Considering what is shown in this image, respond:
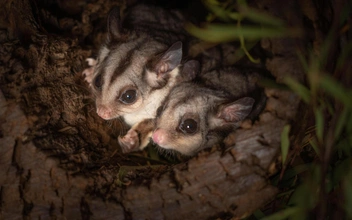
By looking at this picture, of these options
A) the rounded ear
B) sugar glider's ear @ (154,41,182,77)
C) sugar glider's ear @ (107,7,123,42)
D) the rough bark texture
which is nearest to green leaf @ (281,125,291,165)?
the rough bark texture

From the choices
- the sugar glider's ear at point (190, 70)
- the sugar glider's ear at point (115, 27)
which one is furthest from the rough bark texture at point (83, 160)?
the sugar glider's ear at point (190, 70)

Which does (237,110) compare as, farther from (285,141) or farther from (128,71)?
(128,71)

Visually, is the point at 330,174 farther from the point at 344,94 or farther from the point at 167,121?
the point at 167,121

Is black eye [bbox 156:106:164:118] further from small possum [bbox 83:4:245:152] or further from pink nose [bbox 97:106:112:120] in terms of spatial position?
pink nose [bbox 97:106:112:120]

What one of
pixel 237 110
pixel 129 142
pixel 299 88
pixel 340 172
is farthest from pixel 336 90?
pixel 129 142

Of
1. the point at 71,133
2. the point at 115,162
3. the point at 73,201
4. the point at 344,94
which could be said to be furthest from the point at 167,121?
the point at 344,94

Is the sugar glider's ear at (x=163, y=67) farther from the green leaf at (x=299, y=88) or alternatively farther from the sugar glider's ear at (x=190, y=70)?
the green leaf at (x=299, y=88)
